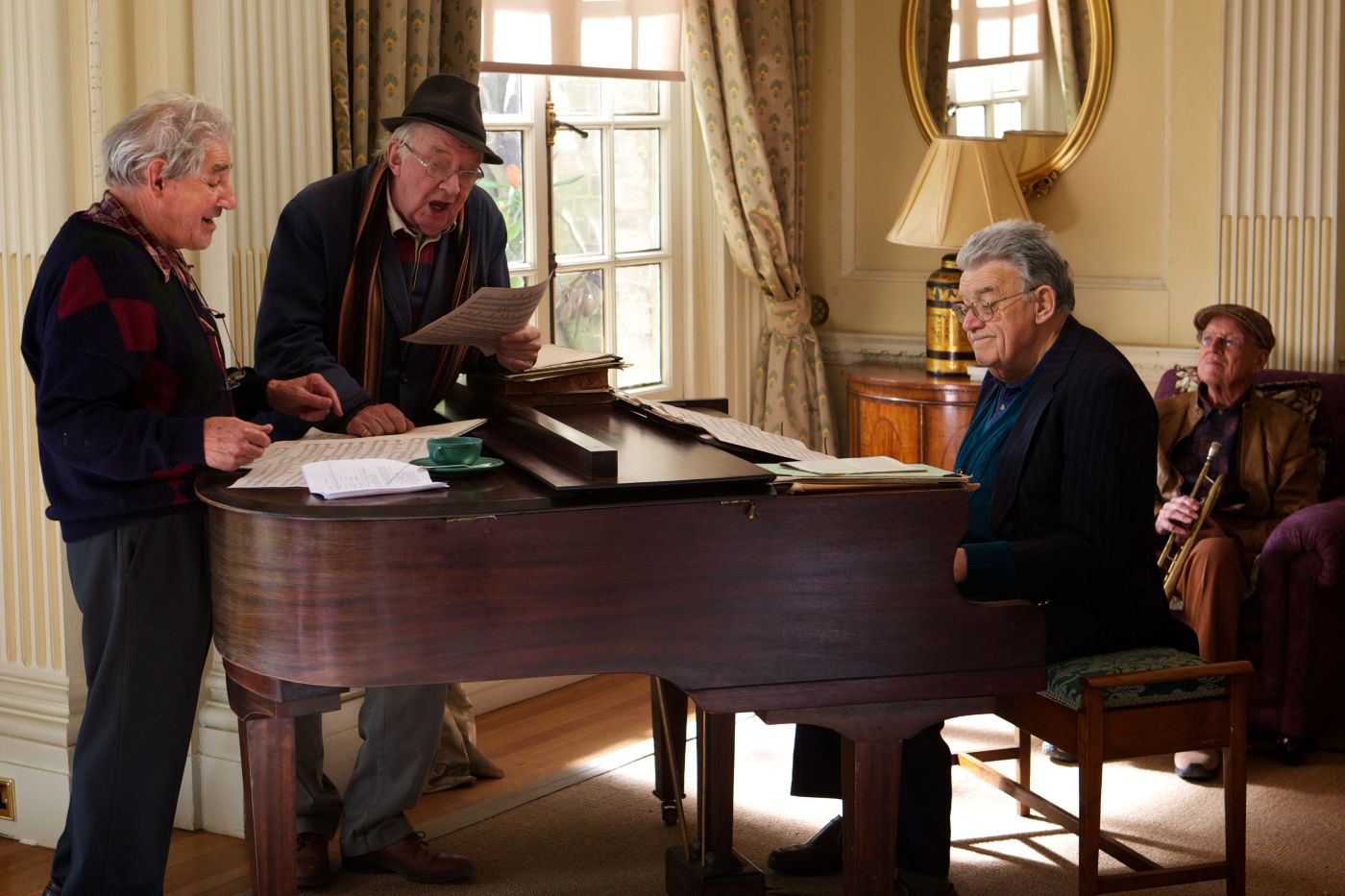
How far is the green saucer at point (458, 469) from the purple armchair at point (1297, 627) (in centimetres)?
241

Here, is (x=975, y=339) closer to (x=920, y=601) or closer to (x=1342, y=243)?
(x=920, y=601)

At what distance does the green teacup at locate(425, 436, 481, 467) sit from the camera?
2.29 meters

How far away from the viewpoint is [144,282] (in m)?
2.44

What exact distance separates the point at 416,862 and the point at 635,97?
2.71 meters

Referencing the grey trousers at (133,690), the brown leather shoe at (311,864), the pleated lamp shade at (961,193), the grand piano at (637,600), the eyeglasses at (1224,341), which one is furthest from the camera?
the pleated lamp shade at (961,193)

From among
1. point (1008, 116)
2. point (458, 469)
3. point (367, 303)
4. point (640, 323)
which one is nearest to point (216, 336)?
point (367, 303)

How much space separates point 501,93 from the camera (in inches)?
174

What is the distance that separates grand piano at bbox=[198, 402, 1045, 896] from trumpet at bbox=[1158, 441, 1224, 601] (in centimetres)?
178

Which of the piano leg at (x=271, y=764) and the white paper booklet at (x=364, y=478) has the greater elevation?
the white paper booklet at (x=364, y=478)

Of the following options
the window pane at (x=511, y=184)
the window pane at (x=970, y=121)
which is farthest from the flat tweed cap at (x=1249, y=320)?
the window pane at (x=511, y=184)

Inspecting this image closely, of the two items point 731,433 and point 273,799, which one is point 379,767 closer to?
point 273,799

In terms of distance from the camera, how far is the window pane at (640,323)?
16.3 feet

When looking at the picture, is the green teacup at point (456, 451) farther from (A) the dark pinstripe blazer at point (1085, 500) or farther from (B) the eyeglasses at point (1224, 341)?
(B) the eyeglasses at point (1224, 341)

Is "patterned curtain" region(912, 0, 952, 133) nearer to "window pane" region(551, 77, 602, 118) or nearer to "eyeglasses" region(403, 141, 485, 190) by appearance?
"window pane" region(551, 77, 602, 118)
